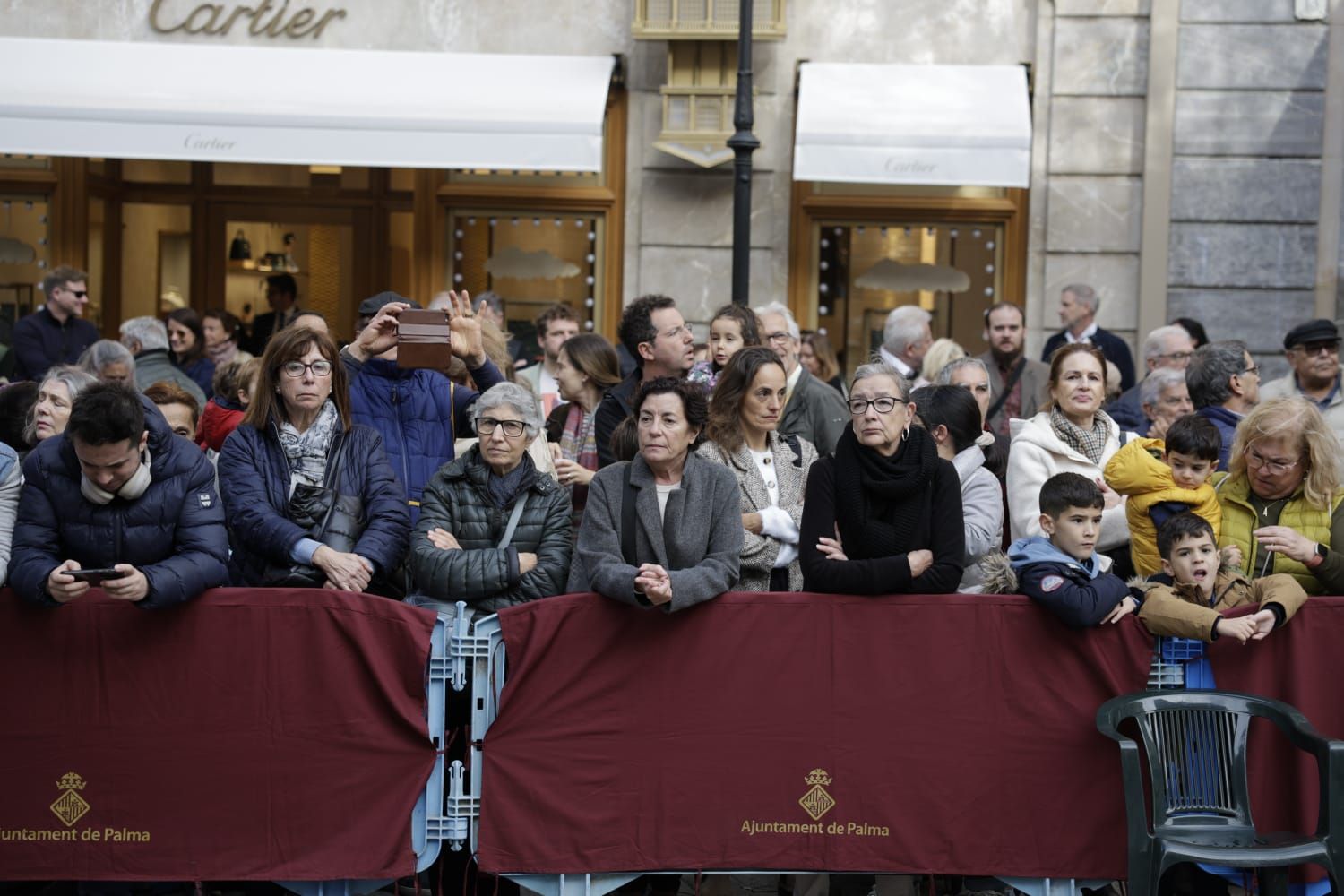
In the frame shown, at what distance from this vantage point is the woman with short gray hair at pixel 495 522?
254 inches

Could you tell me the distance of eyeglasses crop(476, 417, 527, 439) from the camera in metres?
6.69

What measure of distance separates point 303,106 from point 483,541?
24.2 feet

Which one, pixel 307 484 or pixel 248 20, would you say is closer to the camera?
pixel 307 484

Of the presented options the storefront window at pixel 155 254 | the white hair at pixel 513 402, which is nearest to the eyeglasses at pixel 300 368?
the white hair at pixel 513 402

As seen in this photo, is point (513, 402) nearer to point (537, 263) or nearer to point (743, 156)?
point (743, 156)

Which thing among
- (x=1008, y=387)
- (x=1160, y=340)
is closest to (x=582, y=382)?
(x=1008, y=387)

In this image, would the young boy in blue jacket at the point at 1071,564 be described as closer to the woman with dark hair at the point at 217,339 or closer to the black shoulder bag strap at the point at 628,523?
Result: the black shoulder bag strap at the point at 628,523

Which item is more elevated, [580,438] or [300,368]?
[300,368]

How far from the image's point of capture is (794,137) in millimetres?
13375

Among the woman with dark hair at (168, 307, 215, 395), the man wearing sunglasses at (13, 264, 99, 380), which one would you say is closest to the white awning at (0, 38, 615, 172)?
the man wearing sunglasses at (13, 264, 99, 380)

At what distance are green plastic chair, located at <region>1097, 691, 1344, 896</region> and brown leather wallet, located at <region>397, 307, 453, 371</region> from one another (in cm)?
308

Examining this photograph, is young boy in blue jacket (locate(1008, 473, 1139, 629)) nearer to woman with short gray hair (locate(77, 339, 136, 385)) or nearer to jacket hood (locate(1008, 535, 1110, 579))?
jacket hood (locate(1008, 535, 1110, 579))

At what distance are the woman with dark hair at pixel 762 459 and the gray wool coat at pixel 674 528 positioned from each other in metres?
0.34

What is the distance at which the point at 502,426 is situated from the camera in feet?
21.9
